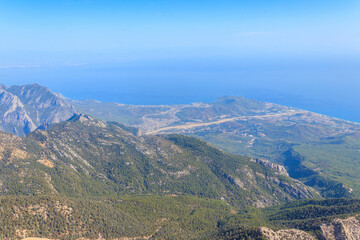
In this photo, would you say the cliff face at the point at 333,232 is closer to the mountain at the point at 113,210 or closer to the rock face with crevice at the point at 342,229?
the rock face with crevice at the point at 342,229

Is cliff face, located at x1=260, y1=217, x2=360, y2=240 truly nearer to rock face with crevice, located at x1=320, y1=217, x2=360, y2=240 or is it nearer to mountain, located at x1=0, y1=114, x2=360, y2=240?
rock face with crevice, located at x1=320, y1=217, x2=360, y2=240

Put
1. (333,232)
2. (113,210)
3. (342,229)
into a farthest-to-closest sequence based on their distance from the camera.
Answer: (113,210) < (333,232) < (342,229)

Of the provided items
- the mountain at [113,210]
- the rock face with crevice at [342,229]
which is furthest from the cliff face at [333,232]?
the mountain at [113,210]

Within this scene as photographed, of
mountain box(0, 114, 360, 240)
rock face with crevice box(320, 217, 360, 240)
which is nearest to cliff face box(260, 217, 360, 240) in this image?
rock face with crevice box(320, 217, 360, 240)

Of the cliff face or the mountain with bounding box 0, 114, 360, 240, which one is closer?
the cliff face

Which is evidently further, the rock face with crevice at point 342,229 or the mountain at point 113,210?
the mountain at point 113,210

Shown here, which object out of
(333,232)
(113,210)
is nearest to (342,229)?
(333,232)

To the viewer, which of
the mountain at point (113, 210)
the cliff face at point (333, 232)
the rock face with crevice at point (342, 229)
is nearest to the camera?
the cliff face at point (333, 232)

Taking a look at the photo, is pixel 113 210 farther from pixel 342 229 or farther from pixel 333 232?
pixel 342 229
